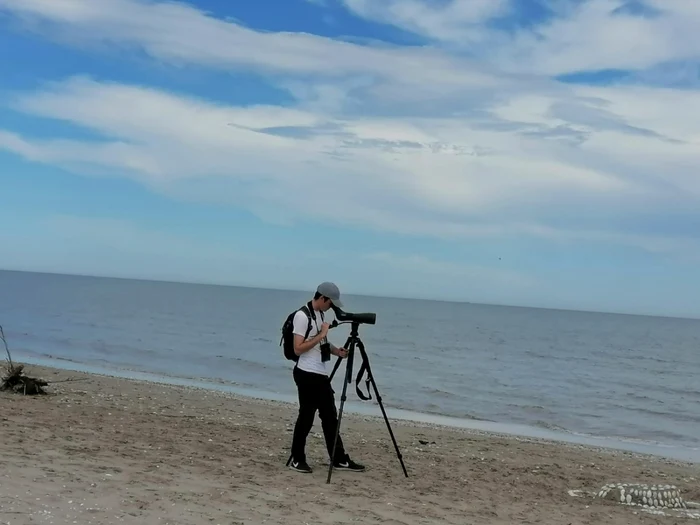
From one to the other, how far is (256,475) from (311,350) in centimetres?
123

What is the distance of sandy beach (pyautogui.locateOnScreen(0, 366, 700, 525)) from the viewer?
5.41m

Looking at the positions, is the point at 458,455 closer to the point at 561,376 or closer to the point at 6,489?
the point at 6,489

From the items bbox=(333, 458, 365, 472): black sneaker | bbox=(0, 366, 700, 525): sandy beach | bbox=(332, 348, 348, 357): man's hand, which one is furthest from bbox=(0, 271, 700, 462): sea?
bbox=(332, 348, 348, 357): man's hand

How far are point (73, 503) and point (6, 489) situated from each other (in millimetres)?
529

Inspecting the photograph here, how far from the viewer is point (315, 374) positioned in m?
6.96

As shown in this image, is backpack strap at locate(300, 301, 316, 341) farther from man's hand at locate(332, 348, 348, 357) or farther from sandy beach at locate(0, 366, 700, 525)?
sandy beach at locate(0, 366, 700, 525)

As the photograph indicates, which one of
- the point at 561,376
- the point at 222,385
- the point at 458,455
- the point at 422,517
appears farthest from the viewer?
the point at 561,376

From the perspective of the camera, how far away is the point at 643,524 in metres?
6.42

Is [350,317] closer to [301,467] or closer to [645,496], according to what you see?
[301,467]

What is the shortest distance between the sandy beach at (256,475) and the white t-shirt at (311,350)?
1.01 meters

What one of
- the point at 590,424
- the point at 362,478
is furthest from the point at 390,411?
the point at 362,478

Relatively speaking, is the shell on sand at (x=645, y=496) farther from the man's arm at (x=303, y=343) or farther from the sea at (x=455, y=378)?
the sea at (x=455, y=378)

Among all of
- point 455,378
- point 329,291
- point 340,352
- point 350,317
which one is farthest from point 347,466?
point 455,378

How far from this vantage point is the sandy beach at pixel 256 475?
5.41 metres
